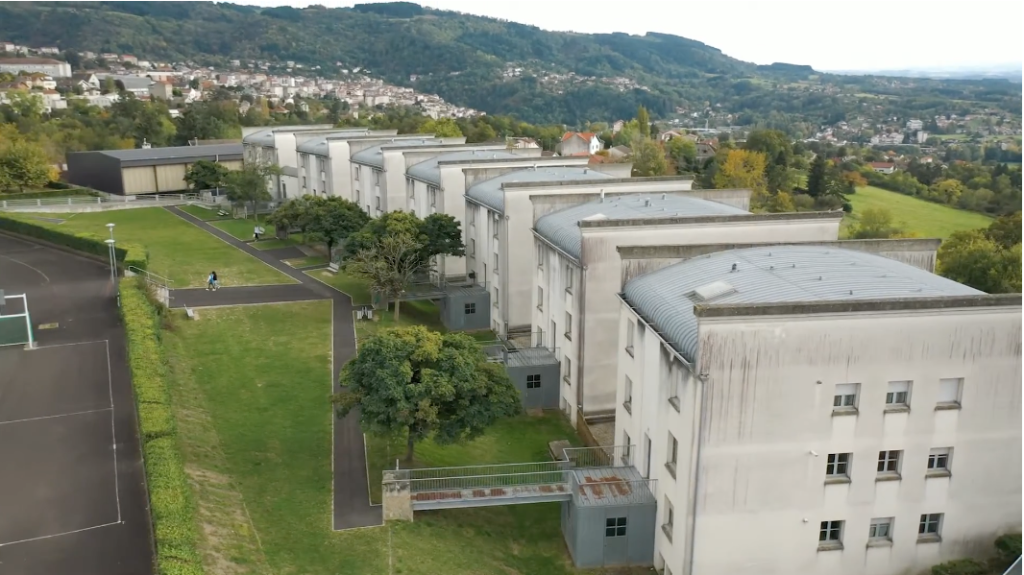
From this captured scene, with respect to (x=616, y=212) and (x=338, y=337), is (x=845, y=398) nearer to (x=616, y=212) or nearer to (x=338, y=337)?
(x=616, y=212)

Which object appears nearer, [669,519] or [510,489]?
[669,519]

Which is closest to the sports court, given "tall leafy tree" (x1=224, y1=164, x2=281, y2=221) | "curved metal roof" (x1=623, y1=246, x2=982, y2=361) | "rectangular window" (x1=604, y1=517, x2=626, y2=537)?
"rectangular window" (x1=604, y1=517, x2=626, y2=537)

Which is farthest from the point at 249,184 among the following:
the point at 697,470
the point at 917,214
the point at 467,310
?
the point at 917,214

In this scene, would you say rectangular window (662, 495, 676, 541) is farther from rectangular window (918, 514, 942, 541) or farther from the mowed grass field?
rectangular window (918, 514, 942, 541)

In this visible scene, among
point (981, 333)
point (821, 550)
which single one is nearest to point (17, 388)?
point (821, 550)

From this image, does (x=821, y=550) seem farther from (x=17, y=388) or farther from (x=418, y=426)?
(x=17, y=388)
